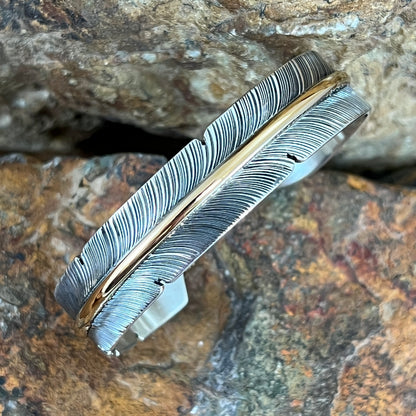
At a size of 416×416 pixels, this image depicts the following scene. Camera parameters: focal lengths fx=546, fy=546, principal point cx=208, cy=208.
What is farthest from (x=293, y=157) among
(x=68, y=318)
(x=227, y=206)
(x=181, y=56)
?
(x=68, y=318)

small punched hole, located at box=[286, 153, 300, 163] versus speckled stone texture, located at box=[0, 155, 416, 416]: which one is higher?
small punched hole, located at box=[286, 153, 300, 163]

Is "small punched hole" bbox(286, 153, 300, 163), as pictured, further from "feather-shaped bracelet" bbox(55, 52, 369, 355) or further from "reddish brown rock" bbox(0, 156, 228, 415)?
"reddish brown rock" bbox(0, 156, 228, 415)

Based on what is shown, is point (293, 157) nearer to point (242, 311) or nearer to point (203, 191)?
point (203, 191)

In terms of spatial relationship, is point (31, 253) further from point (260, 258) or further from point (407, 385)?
point (407, 385)

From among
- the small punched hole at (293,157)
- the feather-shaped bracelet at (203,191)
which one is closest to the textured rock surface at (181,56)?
the feather-shaped bracelet at (203,191)

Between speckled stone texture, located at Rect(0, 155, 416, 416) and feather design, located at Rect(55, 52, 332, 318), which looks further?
speckled stone texture, located at Rect(0, 155, 416, 416)

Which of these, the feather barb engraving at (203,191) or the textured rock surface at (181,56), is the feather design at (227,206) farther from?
the textured rock surface at (181,56)

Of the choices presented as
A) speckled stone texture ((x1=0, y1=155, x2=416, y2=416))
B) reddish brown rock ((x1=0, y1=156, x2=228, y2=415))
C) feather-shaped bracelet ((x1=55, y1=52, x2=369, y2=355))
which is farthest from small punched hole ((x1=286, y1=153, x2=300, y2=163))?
reddish brown rock ((x1=0, y1=156, x2=228, y2=415))
